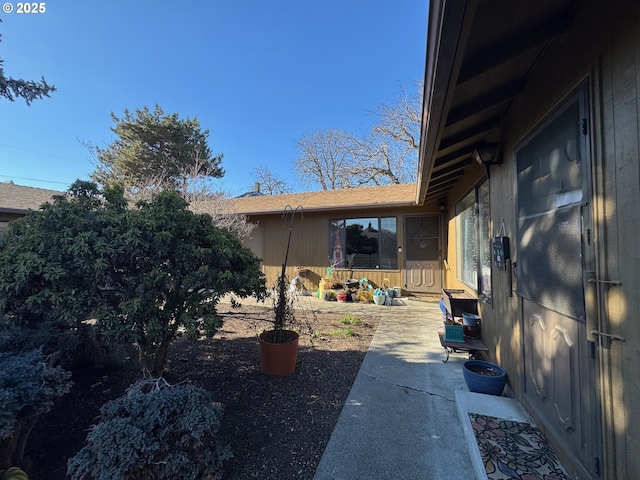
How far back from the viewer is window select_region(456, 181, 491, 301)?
355cm

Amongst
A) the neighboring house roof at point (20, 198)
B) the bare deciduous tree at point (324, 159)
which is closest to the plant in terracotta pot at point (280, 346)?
the neighboring house roof at point (20, 198)

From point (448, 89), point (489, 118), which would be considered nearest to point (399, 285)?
point (489, 118)

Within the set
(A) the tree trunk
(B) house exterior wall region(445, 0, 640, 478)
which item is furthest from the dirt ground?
(B) house exterior wall region(445, 0, 640, 478)

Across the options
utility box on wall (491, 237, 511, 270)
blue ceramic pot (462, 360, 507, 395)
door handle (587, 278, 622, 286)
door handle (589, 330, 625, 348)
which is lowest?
blue ceramic pot (462, 360, 507, 395)

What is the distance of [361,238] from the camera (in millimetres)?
8500

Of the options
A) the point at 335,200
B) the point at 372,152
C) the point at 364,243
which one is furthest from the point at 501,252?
→ the point at 372,152

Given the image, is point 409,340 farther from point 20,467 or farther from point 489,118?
point 20,467

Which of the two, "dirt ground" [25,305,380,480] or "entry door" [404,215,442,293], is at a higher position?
"entry door" [404,215,442,293]

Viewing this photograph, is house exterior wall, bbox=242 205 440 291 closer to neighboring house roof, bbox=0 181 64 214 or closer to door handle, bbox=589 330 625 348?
neighboring house roof, bbox=0 181 64 214

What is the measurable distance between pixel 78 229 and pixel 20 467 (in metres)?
1.58

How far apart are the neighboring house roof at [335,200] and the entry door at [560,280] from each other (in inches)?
208

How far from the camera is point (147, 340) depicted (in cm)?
229

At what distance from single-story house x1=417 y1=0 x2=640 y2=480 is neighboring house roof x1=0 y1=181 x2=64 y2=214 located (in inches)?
389

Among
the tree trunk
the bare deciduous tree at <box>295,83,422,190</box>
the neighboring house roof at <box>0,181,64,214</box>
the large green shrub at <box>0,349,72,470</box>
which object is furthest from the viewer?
the bare deciduous tree at <box>295,83,422,190</box>
